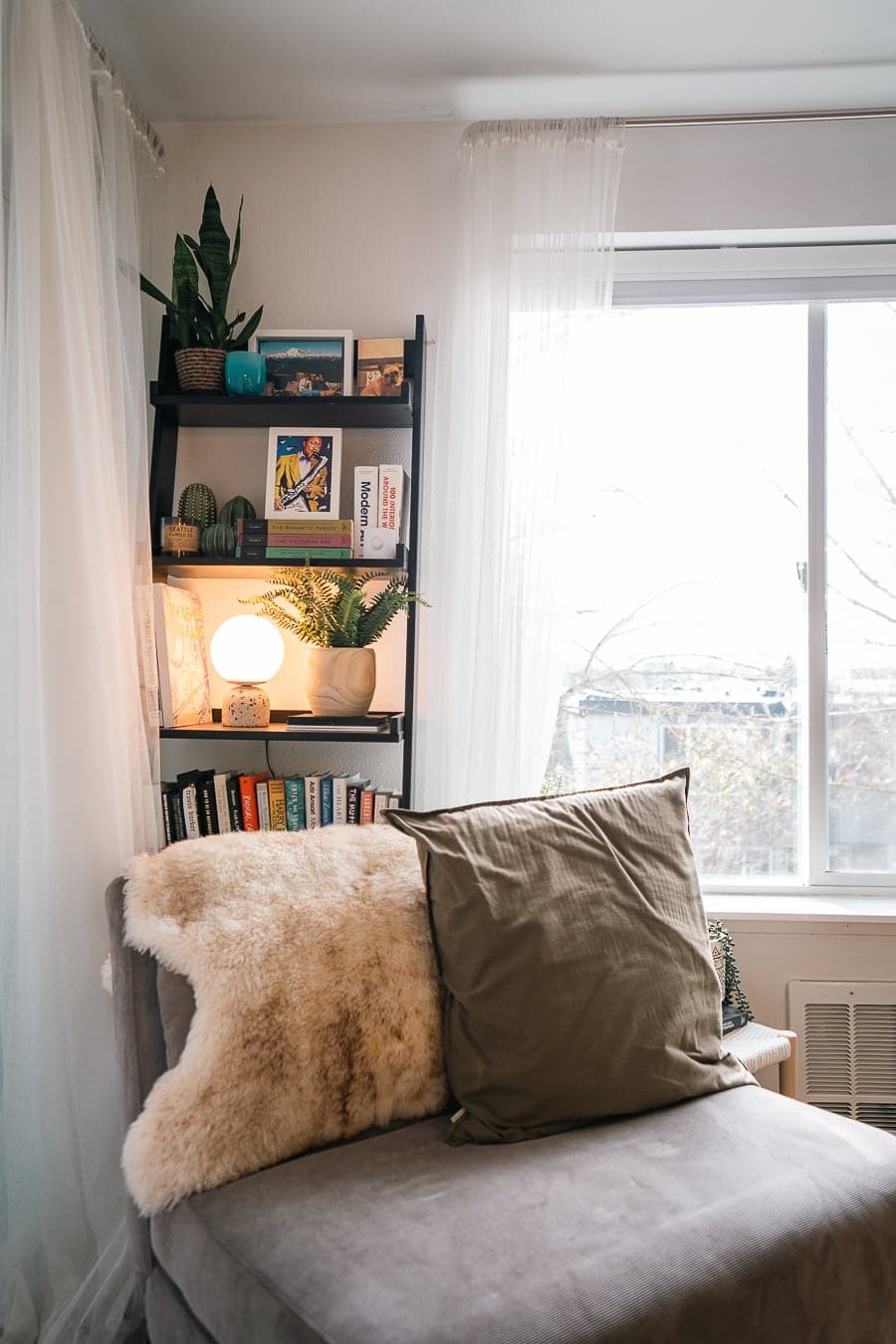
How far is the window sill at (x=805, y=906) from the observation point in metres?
2.20

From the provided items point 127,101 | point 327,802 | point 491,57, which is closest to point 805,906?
point 327,802

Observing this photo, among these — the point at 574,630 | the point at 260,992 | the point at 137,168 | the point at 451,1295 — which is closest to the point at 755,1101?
the point at 451,1295

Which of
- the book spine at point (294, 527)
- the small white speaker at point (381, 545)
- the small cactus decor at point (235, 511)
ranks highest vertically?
the small cactus decor at point (235, 511)

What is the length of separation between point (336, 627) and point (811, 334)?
4.79 ft

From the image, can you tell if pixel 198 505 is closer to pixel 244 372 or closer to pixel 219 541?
pixel 219 541

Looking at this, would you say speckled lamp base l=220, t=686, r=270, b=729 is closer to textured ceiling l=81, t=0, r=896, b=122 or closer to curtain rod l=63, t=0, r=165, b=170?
curtain rod l=63, t=0, r=165, b=170

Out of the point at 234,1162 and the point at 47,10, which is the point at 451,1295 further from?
the point at 47,10

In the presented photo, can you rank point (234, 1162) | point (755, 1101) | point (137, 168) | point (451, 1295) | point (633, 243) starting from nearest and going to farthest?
point (451, 1295) → point (234, 1162) → point (755, 1101) → point (137, 168) → point (633, 243)

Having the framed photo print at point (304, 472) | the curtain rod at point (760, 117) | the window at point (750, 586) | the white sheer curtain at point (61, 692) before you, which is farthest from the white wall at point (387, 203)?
the white sheer curtain at point (61, 692)

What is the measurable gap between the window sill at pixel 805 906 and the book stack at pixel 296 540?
1.23 meters

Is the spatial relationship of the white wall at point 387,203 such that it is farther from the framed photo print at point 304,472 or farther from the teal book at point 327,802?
the teal book at point 327,802

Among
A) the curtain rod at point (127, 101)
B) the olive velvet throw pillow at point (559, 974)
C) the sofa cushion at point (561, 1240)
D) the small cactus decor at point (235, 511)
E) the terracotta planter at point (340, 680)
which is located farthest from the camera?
the small cactus decor at point (235, 511)

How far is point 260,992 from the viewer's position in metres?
1.26

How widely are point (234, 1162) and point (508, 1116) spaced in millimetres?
378
